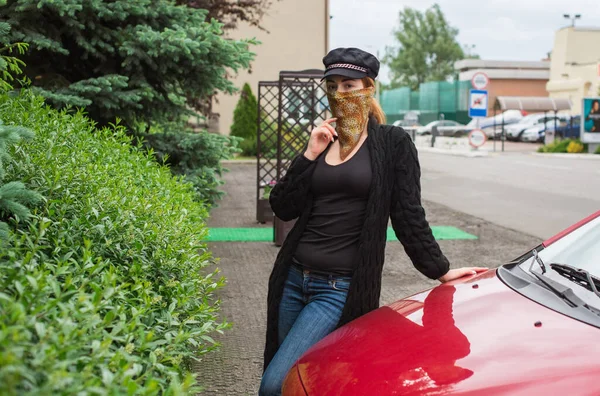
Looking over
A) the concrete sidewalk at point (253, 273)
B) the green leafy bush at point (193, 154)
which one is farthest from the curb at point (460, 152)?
the green leafy bush at point (193, 154)

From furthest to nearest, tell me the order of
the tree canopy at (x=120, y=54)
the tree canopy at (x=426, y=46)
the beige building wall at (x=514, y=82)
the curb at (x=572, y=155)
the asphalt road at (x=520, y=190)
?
the tree canopy at (x=426, y=46), the beige building wall at (x=514, y=82), the curb at (x=572, y=155), the asphalt road at (x=520, y=190), the tree canopy at (x=120, y=54)

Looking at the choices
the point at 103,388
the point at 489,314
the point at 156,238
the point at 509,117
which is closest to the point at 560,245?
the point at 489,314

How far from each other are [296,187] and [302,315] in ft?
1.81

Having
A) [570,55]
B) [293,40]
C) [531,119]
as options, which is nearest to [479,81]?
[293,40]

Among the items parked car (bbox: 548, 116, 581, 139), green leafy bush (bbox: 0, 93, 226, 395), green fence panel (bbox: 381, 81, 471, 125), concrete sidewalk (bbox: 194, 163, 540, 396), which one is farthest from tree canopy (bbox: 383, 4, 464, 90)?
green leafy bush (bbox: 0, 93, 226, 395)

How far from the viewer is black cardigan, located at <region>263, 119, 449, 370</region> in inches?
128

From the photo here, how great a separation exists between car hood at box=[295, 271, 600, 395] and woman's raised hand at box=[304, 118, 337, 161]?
74 centimetres

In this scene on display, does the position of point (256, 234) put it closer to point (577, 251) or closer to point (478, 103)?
point (577, 251)

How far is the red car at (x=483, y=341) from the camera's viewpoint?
2420 mm

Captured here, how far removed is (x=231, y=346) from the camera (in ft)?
18.2

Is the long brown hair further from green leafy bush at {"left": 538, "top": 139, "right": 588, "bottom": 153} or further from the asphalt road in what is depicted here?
green leafy bush at {"left": 538, "top": 139, "right": 588, "bottom": 153}

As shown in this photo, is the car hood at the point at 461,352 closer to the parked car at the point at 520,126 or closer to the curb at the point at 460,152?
the curb at the point at 460,152

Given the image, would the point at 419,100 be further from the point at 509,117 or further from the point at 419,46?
the point at 419,46

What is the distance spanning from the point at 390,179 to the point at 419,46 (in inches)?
3648
